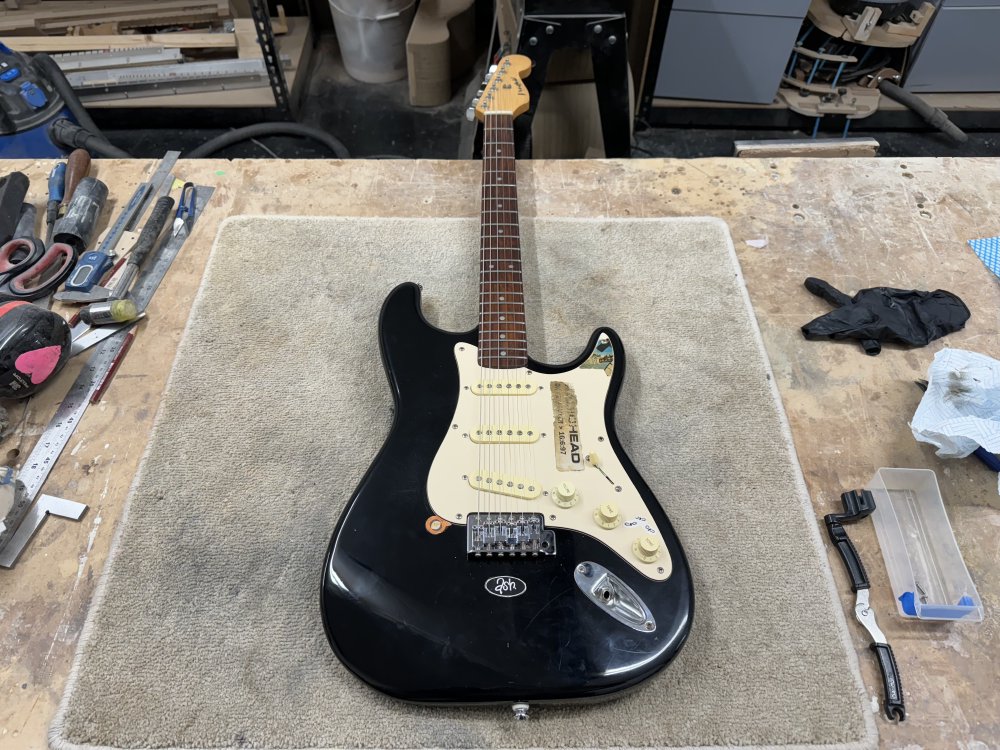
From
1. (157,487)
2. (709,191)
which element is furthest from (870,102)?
(157,487)

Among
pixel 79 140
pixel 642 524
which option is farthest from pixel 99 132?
pixel 642 524

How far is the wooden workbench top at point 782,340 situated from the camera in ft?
2.61

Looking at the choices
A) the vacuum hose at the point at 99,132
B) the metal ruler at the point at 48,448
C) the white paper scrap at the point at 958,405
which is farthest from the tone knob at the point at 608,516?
the vacuum hose at the point at 99,132

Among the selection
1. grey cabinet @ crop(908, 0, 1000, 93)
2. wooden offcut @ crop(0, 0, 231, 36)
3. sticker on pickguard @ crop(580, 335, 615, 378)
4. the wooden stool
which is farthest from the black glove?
wooden offcut @ crop(0, 0, 231, 36)

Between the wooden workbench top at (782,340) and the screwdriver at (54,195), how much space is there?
5 centimetres

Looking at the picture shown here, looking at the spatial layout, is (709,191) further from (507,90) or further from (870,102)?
(870,102)

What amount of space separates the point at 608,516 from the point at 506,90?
2.98ft

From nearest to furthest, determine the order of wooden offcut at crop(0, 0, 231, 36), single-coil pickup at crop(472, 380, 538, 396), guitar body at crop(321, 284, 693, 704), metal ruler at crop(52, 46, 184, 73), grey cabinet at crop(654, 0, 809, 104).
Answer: guitar body at crop(321, 284, 693, 704)
single-coil pickup at crop(472, 380, 538, 396)
grey cabinet at crop(654, 0, 809, 104)
metal ruler at crop(52, 46, 184, 73)
wooden offcut at crop(0, 0, 231, 36)

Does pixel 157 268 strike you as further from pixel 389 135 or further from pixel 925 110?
pixel 925 110

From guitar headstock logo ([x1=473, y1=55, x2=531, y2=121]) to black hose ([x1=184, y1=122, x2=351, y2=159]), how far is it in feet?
2.70

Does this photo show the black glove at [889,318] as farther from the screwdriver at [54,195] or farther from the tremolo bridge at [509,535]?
the screwdriver at [54,195]

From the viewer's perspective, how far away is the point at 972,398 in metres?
0.95

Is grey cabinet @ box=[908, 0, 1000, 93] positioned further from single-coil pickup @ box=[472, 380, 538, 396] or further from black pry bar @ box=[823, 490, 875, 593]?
single-coil pickup @ box=[472, 380, 538, 396]

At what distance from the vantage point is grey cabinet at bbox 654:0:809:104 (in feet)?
6.21
